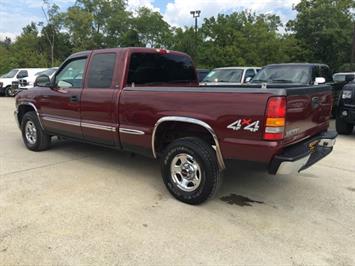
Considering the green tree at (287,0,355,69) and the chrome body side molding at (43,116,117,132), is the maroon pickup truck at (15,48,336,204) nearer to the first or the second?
the chrome body side molding at (43,116,117,132)

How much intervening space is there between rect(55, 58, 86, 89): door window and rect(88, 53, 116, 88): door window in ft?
0.87

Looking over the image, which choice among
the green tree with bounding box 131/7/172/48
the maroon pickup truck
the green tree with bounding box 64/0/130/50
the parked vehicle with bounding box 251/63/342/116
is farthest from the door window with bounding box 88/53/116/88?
the green tree with bounding box 131/7/172/48

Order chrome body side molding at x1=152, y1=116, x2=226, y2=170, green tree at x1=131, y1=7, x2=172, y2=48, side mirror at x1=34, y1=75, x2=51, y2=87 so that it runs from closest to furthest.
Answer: chrome body side molding at x1=152, y1=116, x2=226, y2=170, side mirror at x1=34, y1=75, x2=51, y2=87, green tree at x1=131, y1=7, x2=172, y2=48

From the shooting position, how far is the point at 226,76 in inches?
529

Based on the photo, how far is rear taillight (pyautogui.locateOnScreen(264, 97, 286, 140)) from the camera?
3.53 m

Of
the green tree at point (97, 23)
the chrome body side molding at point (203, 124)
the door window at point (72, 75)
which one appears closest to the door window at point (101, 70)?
the door window at point (72, 75)

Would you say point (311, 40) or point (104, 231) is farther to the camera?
point (311, 40)

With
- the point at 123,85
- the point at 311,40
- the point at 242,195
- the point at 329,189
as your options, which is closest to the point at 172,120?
the point at 123,85

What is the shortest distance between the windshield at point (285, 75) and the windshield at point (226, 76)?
3.29m

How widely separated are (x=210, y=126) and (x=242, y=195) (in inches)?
48.0

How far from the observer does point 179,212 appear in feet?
13.5

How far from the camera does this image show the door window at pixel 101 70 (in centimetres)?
508

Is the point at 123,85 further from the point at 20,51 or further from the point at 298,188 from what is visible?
the point at 20,51

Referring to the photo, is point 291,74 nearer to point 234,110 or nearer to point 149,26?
point 234,110
